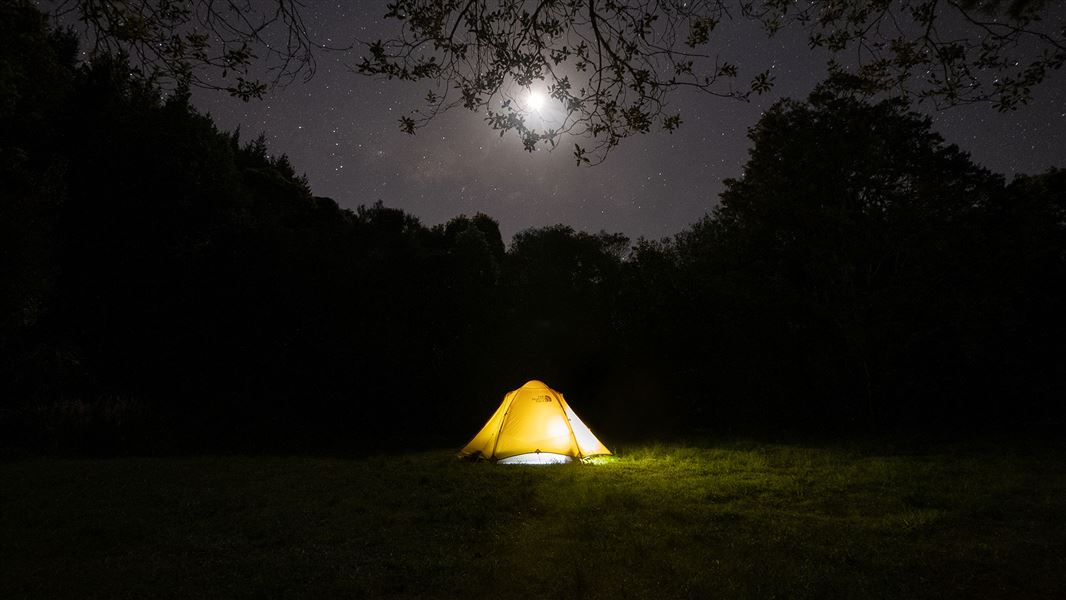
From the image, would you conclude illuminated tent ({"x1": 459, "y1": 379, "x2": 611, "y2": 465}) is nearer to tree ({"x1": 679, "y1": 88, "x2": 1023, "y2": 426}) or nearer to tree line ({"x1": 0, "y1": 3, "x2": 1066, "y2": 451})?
tree line ({"x1": 0, "y1": 3, "x2": 1066, "y2": 451})

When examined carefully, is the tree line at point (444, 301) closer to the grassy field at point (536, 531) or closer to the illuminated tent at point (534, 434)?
the illuminated tent at point (534, 434)

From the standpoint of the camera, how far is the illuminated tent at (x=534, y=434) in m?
11.4

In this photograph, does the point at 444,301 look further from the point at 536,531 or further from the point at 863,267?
the point at 536,531

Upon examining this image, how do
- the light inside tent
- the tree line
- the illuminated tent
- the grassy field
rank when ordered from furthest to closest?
the tree line → the illuminated tent → the light inside tent → the grassy field

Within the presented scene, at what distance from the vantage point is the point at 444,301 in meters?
19.7

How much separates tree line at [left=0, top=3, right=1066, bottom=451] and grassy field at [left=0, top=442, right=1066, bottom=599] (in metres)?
6.70

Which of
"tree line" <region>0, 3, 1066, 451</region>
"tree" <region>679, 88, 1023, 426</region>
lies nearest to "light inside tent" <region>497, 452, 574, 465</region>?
"tree line" <region>0, 3, 1066, 451</region>

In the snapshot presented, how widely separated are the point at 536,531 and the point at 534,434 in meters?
5.54

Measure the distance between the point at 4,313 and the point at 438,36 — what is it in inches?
534

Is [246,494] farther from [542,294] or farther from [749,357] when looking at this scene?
[542,294]

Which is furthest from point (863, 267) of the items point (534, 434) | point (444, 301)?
point (444, 301)

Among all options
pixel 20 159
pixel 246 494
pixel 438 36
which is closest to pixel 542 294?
pixel 20 159

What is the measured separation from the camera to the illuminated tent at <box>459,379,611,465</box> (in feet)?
37.3

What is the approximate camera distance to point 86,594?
14.1 feet
